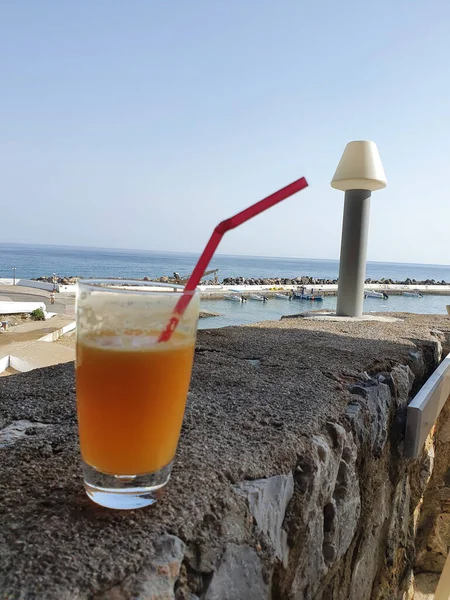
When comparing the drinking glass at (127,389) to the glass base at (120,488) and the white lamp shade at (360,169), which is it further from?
the white lamp shade at (360,169)

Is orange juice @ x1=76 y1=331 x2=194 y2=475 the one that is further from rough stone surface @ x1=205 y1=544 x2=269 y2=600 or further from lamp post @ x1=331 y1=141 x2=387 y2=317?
lamp post @ x1=331 y1=141 x2=387 y2=317

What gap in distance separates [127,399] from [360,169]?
6.13 metres

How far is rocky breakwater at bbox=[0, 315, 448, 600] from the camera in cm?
87

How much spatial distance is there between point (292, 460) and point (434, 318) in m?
4.80

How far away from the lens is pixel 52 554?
0.83 metres

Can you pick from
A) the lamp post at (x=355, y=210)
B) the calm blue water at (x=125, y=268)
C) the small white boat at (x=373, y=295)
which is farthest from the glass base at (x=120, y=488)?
the calm blue water at (x=125, y=268)

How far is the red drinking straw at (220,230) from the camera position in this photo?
38.2 inches

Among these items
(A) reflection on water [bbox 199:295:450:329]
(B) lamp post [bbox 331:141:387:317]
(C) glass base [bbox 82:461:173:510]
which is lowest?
(A) reflection on water [bbox 199:295:450:329]

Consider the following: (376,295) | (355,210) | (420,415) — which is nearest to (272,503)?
(420,415)

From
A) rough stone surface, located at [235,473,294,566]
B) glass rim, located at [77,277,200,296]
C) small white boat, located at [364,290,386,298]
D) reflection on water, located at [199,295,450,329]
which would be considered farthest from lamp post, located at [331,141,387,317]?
small white boat, located at [364,290,386,298]

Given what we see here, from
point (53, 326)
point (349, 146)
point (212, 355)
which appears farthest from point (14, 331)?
point (212, 355)

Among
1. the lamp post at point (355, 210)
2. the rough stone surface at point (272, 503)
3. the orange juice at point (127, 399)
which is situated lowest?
the rough stone surface at point (272, 503)

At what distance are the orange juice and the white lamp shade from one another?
19.6ft

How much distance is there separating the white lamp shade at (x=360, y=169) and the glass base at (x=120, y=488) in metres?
6.06
